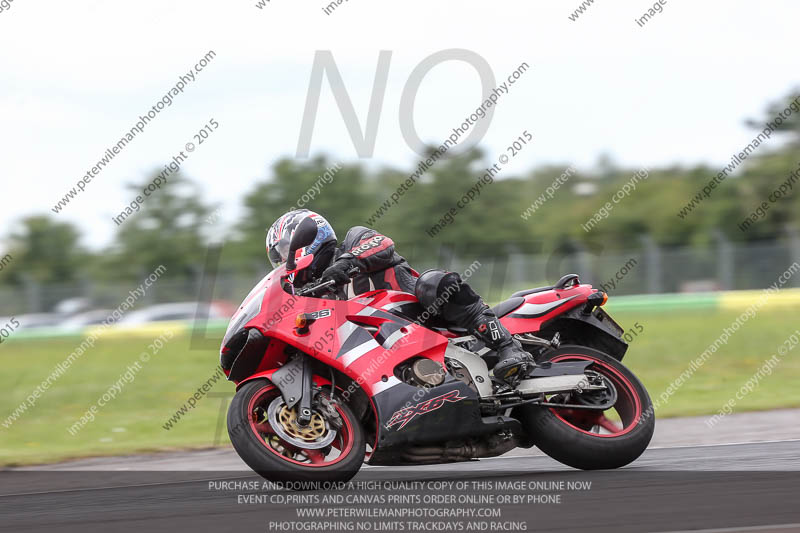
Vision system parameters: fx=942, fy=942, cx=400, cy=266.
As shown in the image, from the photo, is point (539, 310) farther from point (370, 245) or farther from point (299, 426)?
point (299, 426)

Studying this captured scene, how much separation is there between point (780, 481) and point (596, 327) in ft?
5.89

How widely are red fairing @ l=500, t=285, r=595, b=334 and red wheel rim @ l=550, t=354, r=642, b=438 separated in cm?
30

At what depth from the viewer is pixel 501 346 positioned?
21.1 feet

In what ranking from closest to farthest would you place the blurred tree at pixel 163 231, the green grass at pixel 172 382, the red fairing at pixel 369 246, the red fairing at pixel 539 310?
the red fairing at pixel 369 246 → the red fairing at pixel 539 310 → the green grass at pixel 172 382 → the blurred tree at pixel 163 231

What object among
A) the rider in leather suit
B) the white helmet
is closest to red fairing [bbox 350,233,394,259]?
the rider in leather suit

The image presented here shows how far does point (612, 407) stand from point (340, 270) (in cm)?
215

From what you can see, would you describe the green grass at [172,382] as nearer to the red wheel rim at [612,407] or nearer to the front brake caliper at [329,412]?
the red wheel rim at [612,407]

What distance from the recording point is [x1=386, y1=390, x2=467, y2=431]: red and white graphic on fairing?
19.6ft

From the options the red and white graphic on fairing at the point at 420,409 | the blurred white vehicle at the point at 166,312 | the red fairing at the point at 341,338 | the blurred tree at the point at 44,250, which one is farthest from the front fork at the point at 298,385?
the blurred tree at the point at 44,250

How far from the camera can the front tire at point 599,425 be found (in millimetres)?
6324

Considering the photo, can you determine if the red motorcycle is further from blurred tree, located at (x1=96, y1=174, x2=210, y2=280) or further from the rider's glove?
blurred tree, located at (x1=96, y1=174, x2=210, y2=280)

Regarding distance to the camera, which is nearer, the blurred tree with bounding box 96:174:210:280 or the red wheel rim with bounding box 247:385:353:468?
the red wheel rim with bounding box 247:385:353:468

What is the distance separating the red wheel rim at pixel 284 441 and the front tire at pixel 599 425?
1.28 m

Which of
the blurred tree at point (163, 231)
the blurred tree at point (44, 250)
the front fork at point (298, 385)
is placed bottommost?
the blurred tree at point (44, 250)
